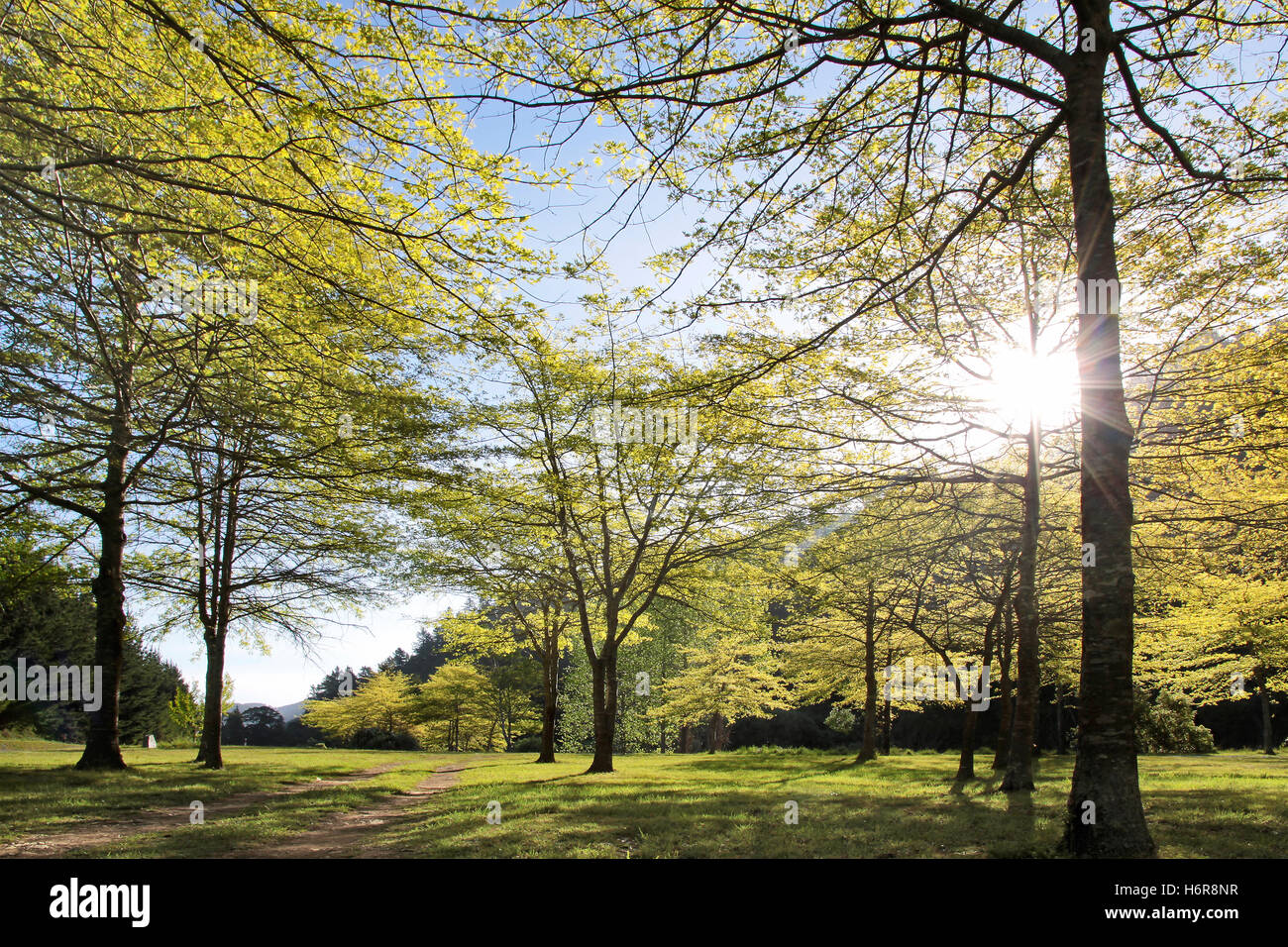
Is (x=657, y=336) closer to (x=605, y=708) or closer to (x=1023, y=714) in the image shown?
(x=1023, y=714)

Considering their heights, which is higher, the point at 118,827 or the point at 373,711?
the point at 118,827

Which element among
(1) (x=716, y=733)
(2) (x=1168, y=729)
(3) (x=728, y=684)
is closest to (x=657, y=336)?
(3) (x=728, y=684)

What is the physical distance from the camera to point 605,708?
19547 millimetres

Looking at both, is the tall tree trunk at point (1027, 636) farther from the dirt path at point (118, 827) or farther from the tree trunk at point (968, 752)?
the dirt path at point (118, 827)

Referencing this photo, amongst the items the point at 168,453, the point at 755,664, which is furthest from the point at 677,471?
the point at 755,664

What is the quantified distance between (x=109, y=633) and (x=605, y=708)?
11.9 metres

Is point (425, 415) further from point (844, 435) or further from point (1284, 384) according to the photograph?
point (1284, 384)

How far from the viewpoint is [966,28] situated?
6273 millimetres

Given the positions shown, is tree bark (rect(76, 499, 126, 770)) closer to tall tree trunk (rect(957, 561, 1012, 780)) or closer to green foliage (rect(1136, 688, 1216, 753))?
tall tree trunk (rect(957, 561, 1012, 780))

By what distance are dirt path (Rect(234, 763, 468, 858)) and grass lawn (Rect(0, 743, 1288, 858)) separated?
13 centimetres

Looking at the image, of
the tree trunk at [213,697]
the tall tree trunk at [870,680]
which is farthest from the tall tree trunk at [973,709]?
the tree trunk at [213,697]
